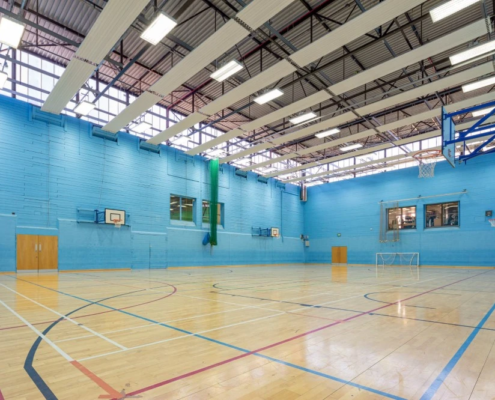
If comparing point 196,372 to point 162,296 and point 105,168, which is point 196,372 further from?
point 105,168

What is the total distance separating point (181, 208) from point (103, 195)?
5.76 m

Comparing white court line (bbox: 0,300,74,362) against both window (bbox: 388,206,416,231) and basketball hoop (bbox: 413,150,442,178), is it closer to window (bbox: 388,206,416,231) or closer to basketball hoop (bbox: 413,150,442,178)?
basketball hoop (bbox: 413,150,442,178)

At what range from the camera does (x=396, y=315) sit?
5.88 m

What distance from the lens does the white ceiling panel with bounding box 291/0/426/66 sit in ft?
30.3

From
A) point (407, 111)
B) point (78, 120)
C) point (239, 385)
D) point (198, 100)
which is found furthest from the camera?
point (407, 111)

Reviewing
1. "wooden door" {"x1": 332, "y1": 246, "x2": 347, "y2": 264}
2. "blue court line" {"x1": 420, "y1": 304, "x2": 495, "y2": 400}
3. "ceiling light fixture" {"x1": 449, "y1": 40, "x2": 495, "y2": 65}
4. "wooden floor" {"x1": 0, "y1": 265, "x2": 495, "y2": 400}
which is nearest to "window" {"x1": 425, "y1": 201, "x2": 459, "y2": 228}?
"wooden door" {"x1": 332, "y1": 246, "x2": 347, "y2": 264}

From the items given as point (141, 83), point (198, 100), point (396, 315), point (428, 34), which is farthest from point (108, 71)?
point (396, 315)

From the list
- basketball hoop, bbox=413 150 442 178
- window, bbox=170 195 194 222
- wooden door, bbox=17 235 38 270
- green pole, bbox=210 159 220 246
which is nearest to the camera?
wooden door, bbox=17 235 38 270

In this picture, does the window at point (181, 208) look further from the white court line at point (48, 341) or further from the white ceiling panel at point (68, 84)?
the white court line at point (48, 341)

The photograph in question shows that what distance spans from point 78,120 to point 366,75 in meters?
15.6

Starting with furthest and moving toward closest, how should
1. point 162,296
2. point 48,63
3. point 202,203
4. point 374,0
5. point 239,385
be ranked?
point 202,203, point 48,63, point 374,0, point 162,296, point 239,385

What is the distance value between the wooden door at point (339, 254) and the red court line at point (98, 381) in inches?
1125

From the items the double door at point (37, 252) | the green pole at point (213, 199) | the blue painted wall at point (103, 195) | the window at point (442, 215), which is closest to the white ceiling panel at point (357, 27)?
the blue painted wall at point (103, 195)

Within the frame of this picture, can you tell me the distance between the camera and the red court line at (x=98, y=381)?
8.59 ft
